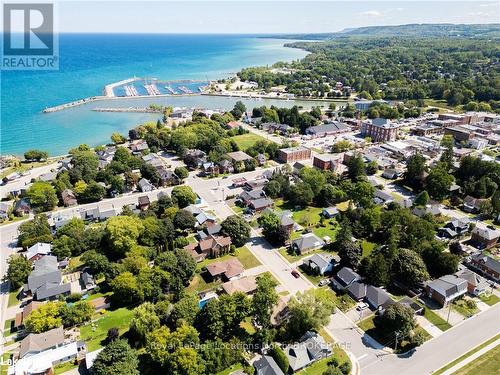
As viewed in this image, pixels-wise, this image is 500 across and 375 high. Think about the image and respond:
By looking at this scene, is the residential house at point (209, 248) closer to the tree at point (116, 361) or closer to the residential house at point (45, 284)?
the residential house at point (45, 284)

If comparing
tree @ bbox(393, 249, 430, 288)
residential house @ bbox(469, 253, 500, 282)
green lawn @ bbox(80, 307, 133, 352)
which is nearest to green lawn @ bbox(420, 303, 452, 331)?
tree @ bbox(393, 249, 430, 288)

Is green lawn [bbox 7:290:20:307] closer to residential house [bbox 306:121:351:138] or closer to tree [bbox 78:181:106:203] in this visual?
tree [bbox 78:181:106:203]

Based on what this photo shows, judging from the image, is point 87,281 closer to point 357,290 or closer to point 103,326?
point 103,326

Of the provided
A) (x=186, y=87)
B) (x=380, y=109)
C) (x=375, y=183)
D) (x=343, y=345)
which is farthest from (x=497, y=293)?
(x=186, y=87)

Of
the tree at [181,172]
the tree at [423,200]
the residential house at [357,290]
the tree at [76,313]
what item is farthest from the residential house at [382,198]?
the tree at [76,313]

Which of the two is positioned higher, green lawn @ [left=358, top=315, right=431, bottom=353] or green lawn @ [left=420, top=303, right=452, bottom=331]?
green lawn @ [left=420, top=303, right=452, bottom=331]

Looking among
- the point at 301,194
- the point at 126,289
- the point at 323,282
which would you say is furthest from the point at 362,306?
the point at 126,289
